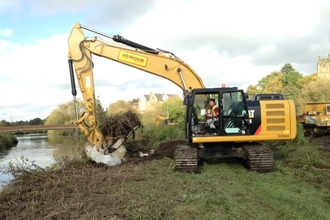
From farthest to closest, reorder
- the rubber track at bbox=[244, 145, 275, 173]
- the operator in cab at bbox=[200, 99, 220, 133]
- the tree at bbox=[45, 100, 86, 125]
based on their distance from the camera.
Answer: the tree at bbox=[45, 100, 86, 125]
the operator in cab at bbox=[200, 99, 220, 133]
the rubber track at bbox=[244, 145, 275, 173]

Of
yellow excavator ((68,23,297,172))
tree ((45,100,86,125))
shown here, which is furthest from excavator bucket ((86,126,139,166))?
tree ((45,100,86,125))

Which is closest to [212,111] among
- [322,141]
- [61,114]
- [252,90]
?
[322,141]

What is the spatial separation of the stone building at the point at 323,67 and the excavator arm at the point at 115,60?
224 feet

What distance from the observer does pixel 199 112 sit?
898 centimetres

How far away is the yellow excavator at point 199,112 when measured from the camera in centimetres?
846

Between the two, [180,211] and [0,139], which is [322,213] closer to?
[180,211]

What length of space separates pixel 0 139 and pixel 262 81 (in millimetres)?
47931

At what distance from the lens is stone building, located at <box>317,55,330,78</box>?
70.4 meters

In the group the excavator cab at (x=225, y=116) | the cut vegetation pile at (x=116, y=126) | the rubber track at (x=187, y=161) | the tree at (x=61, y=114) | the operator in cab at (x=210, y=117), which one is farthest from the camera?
the tree at (x=61, y=114)

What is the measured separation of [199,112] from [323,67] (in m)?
71.6

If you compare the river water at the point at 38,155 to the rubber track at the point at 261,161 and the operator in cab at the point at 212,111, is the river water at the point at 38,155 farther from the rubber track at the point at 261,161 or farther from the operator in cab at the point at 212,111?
the rubber track at the point at 261,161

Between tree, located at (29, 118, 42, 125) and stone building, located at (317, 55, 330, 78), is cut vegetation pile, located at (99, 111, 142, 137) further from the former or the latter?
stone building, located at (317, 55, 330, 78)

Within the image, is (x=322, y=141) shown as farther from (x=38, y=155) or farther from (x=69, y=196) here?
(x=38, y=155)

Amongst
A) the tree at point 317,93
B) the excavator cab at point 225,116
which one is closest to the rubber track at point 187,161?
the excavator cab at point 225,116
